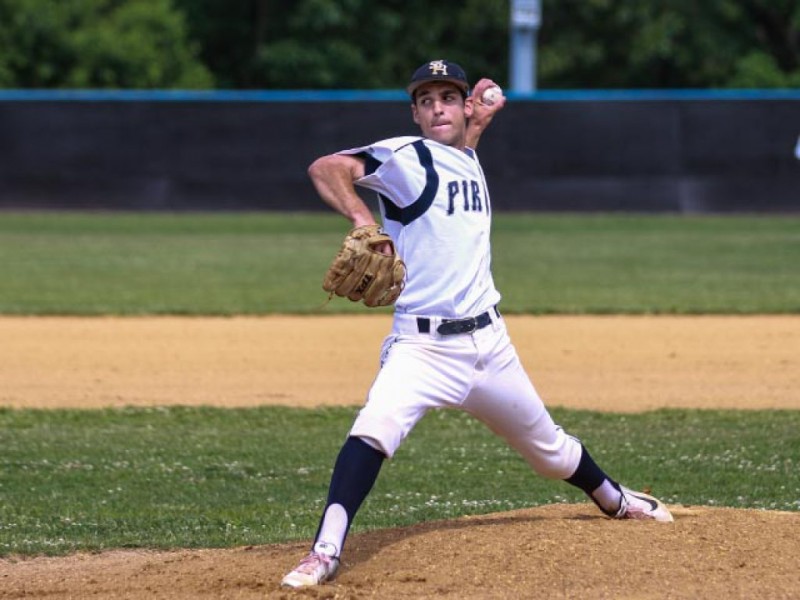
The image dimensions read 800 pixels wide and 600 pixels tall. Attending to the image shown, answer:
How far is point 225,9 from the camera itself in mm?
34469

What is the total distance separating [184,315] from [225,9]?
22860mm

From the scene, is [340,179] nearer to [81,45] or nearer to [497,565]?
[497,565]

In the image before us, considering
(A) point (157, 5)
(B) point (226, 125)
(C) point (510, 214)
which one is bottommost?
(C) point (510, 214)

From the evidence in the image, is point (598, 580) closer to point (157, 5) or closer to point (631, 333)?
point (631, 333)

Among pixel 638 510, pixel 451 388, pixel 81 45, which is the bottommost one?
pixel 638 510

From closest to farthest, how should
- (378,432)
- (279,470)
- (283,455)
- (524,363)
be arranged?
(378,432) < (279,470) < (283,455) < (524,363)

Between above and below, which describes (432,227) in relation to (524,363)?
above

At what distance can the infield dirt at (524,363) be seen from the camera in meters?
4.62

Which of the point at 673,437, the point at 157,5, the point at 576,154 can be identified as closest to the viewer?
the point at 673,437

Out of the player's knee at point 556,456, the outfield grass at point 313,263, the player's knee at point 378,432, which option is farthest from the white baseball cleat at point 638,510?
the outfield grass at point 313,263

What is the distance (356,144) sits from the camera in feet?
78.3

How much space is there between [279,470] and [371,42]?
2659cm

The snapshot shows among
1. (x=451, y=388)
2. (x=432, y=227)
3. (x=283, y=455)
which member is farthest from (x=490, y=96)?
(x=283, y=455)


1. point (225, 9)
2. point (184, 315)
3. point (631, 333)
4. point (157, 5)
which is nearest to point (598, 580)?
point (631, 333)
